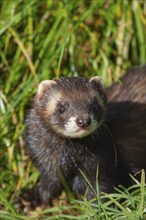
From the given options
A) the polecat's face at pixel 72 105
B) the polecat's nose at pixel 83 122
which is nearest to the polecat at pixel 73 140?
the polecat's face at pixel 72 105

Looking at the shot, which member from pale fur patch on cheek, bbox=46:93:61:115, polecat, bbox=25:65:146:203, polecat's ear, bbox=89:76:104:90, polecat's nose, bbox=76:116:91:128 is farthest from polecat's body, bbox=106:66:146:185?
polecat's nose, bbox=76:116:91:128

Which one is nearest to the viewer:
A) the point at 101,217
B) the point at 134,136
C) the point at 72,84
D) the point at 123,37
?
the point at 101,217

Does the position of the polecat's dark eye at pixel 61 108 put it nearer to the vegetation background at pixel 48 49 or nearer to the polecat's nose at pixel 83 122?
the polecat's nose at pixel 83 122

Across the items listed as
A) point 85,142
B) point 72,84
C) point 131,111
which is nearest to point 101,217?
point 85,142

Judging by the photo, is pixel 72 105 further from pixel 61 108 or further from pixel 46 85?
pixel 46 85

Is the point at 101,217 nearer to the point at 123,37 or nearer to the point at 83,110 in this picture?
the point at 83,110

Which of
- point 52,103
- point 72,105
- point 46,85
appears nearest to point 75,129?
point 72,105

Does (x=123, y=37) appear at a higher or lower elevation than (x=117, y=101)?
higher
